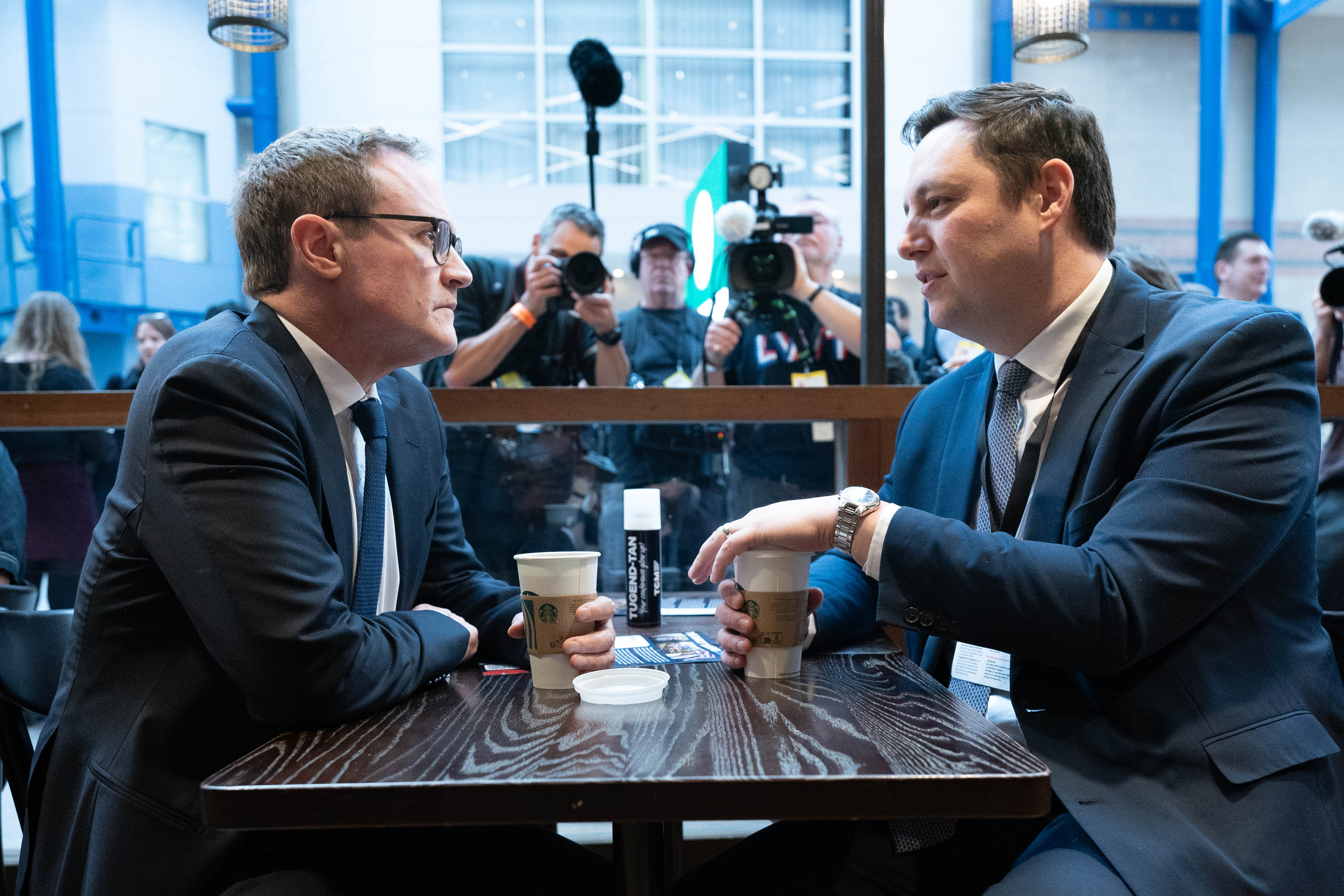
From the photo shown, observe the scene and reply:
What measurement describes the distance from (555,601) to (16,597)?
0.83 meters

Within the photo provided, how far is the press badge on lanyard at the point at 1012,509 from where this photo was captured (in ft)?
4.16

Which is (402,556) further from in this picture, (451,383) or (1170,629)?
(451,383)

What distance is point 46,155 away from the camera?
283 inches

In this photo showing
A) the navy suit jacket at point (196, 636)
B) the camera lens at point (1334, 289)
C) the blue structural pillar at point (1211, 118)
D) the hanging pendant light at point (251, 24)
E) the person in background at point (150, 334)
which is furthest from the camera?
the blue structural pillar at point (1211, 118)

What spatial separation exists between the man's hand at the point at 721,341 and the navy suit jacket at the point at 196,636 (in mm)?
1658

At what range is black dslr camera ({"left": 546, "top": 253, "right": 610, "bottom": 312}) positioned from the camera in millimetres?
2635

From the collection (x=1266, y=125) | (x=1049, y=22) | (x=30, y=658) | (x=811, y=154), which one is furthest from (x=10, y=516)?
(x=1266, y=125)

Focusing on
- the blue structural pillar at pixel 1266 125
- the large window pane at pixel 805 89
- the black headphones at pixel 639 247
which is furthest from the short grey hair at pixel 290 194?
the blue structural pillar at pixel 1266 125

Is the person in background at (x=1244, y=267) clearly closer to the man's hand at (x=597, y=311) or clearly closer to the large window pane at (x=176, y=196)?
the man's hand at (x=597, y=311)

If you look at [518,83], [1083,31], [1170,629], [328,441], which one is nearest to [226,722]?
[328,441]

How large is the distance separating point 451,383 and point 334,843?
164 centimetres

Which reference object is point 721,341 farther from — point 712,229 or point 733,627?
point 733,627

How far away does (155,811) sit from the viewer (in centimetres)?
99

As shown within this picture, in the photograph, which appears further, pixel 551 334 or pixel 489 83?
pixel 489 83
